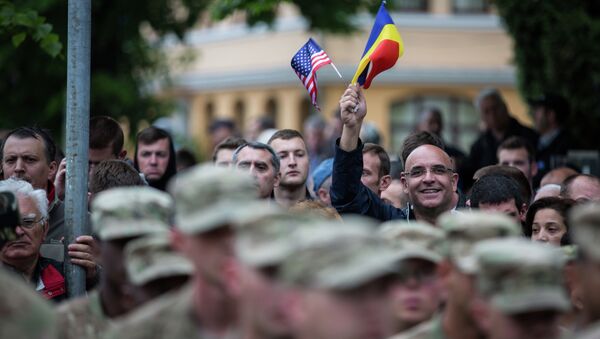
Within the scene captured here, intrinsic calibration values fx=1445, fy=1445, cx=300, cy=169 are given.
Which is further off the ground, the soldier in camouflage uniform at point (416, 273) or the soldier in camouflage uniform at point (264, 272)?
the soldier in camouflage uniform at point (264, 272)

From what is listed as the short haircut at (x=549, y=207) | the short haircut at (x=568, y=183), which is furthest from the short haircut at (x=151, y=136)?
the short haircut at (x=549, y=207)

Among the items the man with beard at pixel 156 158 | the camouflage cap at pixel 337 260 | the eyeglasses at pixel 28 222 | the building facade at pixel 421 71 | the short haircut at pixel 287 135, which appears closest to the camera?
the camouflage cap at pixel 337 260

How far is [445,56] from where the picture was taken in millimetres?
35250

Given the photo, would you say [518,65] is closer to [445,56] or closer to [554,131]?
[554,131]

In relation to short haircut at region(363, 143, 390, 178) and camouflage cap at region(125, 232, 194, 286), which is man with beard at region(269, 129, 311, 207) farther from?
camouflage cap at region(125, 232, 194, 286)

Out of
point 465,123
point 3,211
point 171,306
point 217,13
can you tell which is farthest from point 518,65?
point 465,123

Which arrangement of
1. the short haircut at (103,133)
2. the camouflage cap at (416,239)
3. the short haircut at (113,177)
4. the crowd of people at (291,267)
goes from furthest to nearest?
the short haircut at (103,133) < the short haircut at (113,177) < the camouflage cap at (416,239) < the crowd of people at (291,267)

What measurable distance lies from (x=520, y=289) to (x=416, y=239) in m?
1.13

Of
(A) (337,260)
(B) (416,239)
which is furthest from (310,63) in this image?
(A) (337,260)

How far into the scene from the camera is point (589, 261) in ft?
16.7

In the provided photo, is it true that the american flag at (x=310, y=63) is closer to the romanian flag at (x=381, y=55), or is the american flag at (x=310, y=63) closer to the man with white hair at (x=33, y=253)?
the romanian flag at (x=381, y=55)

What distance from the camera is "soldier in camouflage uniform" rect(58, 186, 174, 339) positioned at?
5.71 meters

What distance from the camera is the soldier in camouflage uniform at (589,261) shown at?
5.04 m

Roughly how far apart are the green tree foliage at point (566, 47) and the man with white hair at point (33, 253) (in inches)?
348
